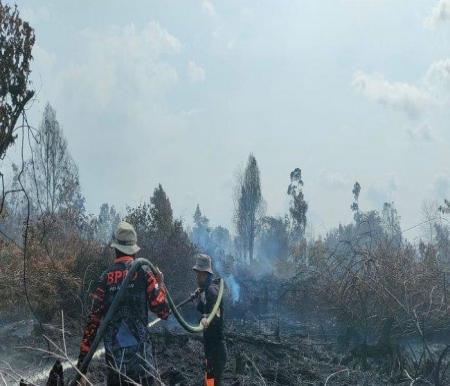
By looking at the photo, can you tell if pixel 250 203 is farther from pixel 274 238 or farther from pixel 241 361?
pixel 241 361

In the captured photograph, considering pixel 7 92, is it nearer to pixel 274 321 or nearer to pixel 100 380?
pixel 100 380

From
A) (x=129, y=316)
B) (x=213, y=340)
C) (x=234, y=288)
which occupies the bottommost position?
(x=213, y=340)

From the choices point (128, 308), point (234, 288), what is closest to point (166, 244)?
point (234, 288)

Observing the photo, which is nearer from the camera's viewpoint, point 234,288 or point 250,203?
point 234,288

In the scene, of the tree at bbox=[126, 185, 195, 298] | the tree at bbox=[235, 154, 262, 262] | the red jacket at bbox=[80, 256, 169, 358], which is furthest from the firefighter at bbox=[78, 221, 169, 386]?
the tree at bbox=[235, 154, 262, 262]

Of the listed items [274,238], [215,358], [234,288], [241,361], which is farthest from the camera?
[274,238]

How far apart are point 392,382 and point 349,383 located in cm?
78

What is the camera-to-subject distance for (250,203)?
51625 mm

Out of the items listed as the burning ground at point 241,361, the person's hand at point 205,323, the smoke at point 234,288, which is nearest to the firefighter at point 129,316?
the person's hand at point 205,323

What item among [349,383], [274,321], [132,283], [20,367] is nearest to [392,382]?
[349,383]

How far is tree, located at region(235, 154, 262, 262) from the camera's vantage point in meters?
51.4

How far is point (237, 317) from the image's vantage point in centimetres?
1966

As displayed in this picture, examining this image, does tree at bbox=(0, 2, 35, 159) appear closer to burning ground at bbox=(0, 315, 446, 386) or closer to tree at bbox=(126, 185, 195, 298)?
burning ground at bbox=(0, 315, 446, 386)

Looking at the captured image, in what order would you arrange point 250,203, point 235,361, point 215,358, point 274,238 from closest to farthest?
point 215,358
point 235,361
point 250,203
point 274,238
